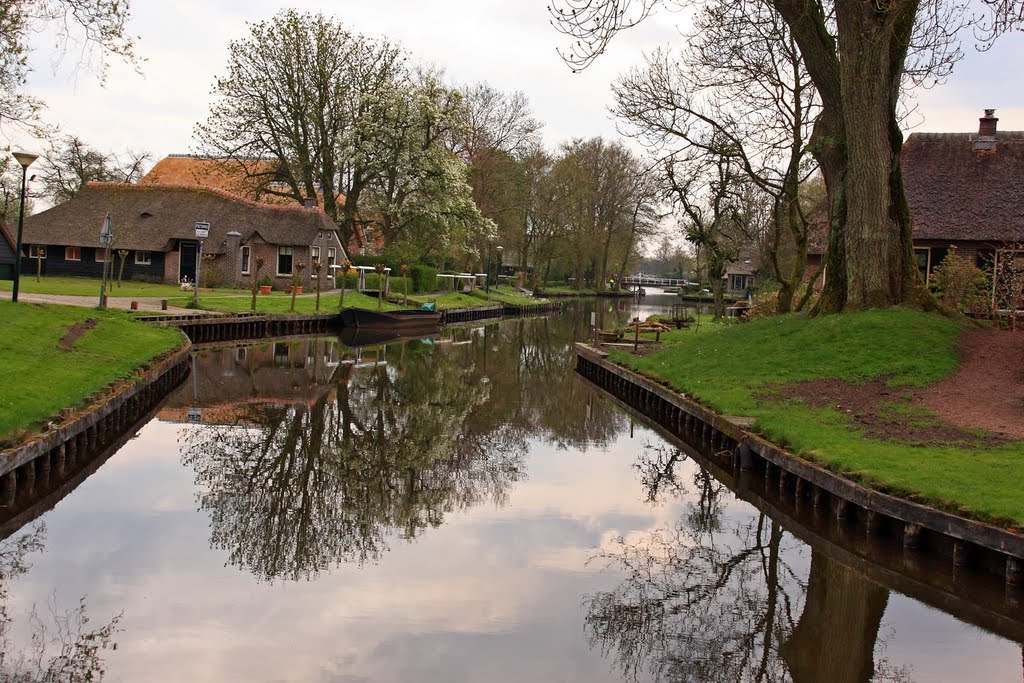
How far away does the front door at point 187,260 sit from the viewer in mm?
46750

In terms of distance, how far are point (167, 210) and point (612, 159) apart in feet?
131

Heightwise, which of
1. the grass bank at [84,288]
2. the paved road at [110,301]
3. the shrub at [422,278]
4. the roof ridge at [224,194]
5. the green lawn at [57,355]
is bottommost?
the green lawn at [57,355]

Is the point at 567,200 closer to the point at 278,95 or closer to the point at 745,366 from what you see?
the point at 278,95

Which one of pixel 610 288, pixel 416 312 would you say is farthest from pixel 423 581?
pixel 610 288

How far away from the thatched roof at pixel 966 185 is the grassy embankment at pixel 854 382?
1155cm

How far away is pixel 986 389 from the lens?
1630 cm

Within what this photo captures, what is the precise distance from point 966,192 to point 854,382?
18.8 m

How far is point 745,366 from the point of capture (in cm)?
2070

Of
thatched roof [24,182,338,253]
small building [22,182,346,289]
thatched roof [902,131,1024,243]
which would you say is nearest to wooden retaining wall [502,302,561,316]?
thatched roof [24,182,338,253]

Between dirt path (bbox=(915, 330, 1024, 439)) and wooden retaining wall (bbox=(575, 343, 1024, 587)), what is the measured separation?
2878mm

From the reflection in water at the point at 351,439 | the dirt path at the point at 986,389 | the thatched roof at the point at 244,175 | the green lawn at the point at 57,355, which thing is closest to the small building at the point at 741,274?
the thatched roof at the point at 244,175

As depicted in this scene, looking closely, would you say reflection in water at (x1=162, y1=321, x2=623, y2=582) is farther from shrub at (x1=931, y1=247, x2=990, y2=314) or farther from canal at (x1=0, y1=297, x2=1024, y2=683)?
shrub at (x1=931, y1=247, x2=990, y2=314)

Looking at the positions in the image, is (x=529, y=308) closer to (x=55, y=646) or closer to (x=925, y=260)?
(x=925, y=260)

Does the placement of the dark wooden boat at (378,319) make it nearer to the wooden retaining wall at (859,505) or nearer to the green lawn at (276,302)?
the green lawn at (276,302)
